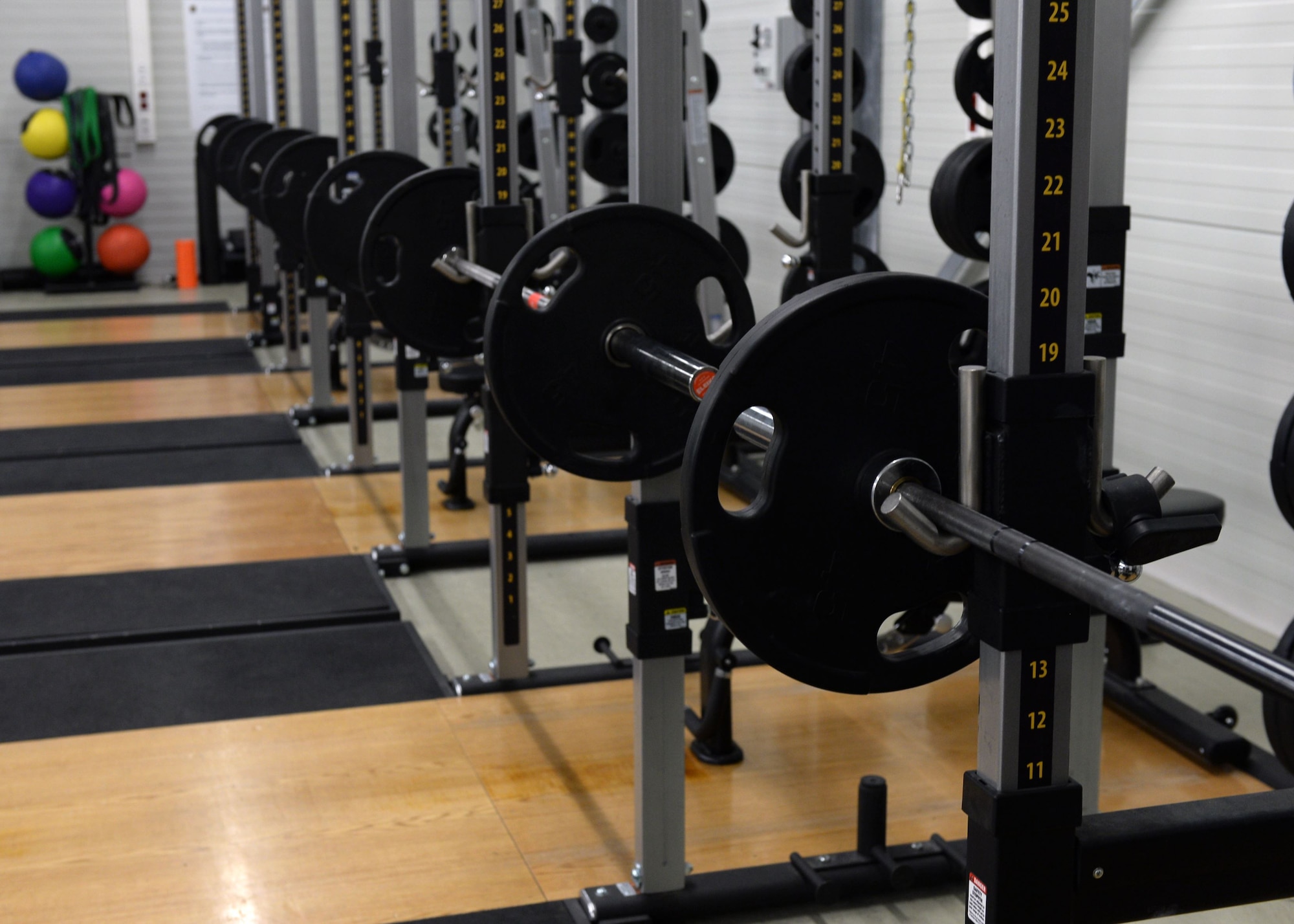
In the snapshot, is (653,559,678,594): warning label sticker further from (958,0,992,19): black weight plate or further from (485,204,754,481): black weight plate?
Result: (958,0,992,19): black weight plate

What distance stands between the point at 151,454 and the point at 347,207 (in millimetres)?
2261

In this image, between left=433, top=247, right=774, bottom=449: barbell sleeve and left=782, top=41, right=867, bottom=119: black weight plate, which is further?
left=782, top=41, right=867, bottom=119: black weight plate

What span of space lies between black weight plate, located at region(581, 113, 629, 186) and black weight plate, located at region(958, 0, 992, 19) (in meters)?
A: 2.23

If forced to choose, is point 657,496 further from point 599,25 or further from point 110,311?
point 110,311

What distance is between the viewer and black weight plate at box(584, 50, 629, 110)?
18.7 ft

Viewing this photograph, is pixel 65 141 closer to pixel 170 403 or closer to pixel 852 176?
pixel 170 403

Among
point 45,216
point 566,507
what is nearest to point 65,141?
point 45,216

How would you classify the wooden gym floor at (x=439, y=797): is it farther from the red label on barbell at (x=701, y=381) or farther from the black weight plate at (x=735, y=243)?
the black weight plate at (x=735, y=243)

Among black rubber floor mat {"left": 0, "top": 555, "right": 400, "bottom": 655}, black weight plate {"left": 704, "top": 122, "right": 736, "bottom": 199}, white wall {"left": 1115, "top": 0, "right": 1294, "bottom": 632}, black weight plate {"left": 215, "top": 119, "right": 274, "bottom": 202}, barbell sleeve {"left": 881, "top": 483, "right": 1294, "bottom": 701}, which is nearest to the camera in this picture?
barbell sleeve {"left": 881, "top": 483, "right": 1294, "bottom": 701}

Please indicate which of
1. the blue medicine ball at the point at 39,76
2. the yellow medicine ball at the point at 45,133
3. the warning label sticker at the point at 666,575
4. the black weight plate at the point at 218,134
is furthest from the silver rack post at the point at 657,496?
the blue medicine ball at the point at 39,76

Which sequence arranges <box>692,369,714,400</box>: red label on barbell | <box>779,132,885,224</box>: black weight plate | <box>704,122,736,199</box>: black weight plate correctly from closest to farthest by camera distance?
<box>692,369,714,400</box>: red label on barbell, <box>779,132,885,224</box>: black weight plate, <box>704,122,736,199</box>: black weight plate

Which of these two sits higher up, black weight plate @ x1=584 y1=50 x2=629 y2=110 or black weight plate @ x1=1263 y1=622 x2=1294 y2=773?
black weight plate @ x1=584 y1=50 x2=629 y2=110

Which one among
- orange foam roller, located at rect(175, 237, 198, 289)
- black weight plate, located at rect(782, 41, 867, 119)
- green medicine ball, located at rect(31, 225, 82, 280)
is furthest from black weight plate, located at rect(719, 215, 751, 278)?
green medicine ball, located at rect(31, 225, 82, 280)

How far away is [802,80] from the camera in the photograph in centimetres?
417
